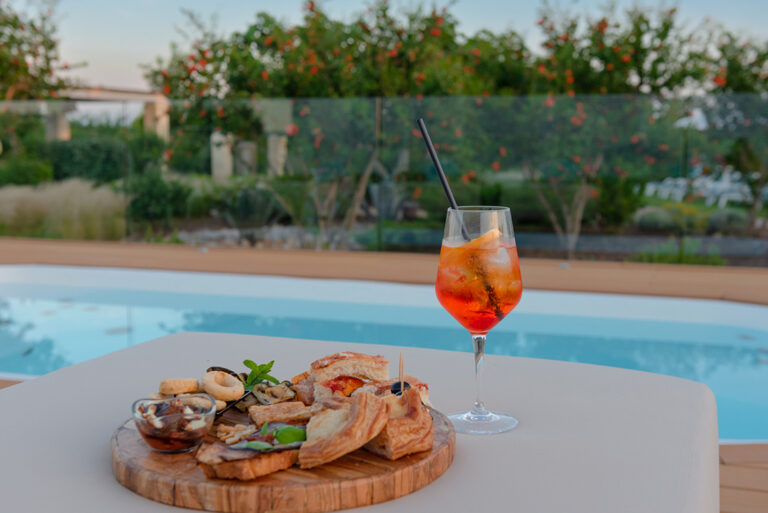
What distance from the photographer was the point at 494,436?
3.52 feet

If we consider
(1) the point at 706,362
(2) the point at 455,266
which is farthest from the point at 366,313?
(2) the point at 455,266

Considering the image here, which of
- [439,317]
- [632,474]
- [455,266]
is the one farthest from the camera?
[439,317]

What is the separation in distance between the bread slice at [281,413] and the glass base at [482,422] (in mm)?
225

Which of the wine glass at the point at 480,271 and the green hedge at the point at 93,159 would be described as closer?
the wine glass at the point at 480,271

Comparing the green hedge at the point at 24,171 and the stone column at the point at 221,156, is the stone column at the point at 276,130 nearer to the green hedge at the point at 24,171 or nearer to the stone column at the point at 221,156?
the stone column at the point at 221,156

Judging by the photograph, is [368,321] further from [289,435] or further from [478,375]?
[289,435]

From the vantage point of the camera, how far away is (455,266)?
1.14m

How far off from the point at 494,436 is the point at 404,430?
0.62 feet

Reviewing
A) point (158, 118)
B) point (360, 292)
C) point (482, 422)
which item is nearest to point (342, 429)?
point (482, 422)

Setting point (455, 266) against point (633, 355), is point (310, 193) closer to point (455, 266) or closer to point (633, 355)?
point (633, 355)

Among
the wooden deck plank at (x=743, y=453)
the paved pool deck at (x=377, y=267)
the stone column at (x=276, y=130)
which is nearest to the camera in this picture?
the wooden deck plank at (x=743, y=453)

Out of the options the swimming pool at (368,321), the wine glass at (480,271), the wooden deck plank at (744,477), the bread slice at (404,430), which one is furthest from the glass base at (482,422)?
the swimming pool at (368,321)

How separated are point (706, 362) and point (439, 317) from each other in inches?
68.8

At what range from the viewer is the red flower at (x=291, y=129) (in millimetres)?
7684
